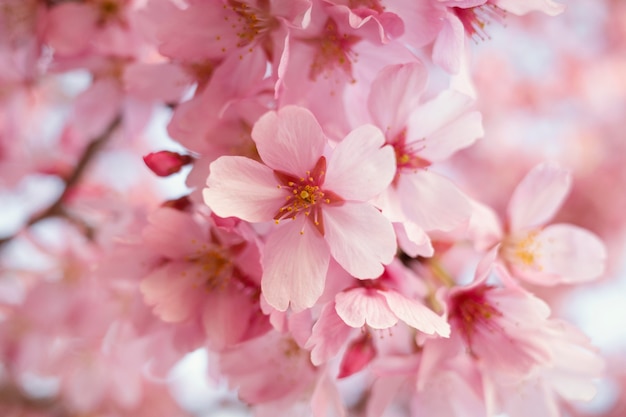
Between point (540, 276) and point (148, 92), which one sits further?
point (148, 92)

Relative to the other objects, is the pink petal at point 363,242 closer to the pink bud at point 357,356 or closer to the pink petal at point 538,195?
the pink bud at point 357,356

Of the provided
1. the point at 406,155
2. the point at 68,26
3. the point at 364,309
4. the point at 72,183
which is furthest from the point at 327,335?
the point at 72,183

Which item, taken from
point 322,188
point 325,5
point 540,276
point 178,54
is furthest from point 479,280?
point 178,54

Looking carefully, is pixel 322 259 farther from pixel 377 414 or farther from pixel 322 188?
pixel 377 414

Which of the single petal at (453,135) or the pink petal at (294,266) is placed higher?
the single petal at (453,135)

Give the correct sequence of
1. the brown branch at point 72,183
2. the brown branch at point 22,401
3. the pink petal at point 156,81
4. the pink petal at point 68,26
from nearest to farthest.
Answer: the pink petal at point 156,81 → the pink petal at point 68,26 → the brown branch at point 72,183 → the brown branch at point 22,401

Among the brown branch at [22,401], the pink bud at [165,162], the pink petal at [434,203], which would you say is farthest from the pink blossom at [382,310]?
the brown branch at [22,401]

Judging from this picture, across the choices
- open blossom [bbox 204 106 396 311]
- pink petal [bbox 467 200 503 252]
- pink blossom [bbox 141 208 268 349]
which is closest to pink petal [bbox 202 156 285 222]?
open blossom [bbox 204 106 396 311]
